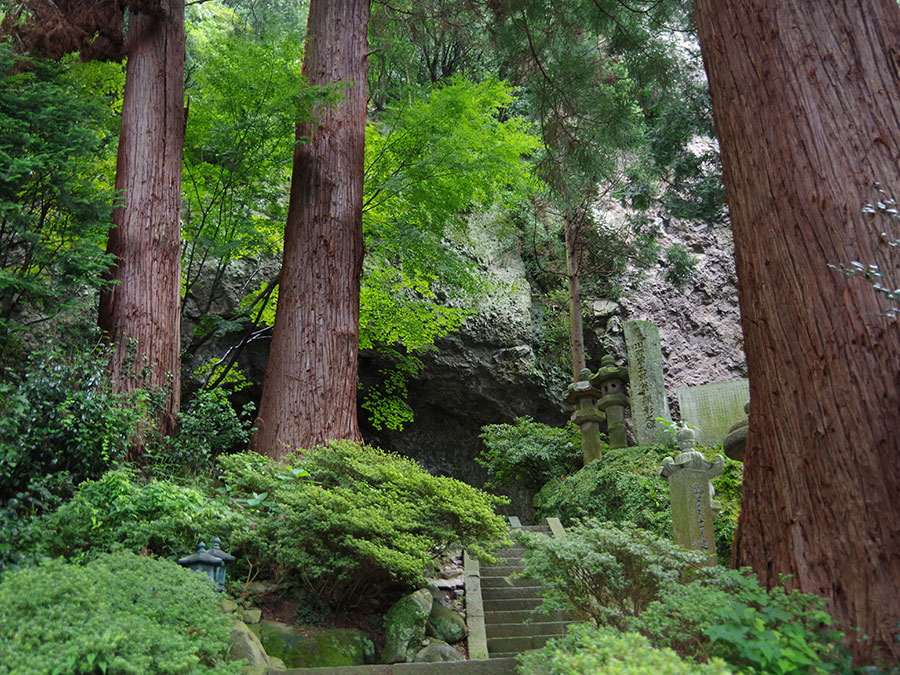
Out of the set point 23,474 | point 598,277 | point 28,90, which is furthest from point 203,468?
point 598,277

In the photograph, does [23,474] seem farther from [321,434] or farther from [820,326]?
[820,326]

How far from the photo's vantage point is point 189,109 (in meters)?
8.51

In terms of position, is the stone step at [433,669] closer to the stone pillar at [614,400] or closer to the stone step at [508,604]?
the stone step at [508,604]

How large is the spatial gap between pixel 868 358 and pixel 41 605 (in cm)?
405

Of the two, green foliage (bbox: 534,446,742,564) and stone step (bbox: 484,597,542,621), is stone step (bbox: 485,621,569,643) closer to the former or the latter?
stone step (bbox: 484,597,542,621)

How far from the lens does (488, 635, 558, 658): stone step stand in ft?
19.9

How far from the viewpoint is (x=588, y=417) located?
458 inches

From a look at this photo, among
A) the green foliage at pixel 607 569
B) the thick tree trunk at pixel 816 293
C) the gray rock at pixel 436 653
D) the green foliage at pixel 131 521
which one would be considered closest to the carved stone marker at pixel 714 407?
the gray rock at pixel 436 653

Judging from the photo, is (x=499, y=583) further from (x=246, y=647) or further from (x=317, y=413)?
(x=246, y=647)

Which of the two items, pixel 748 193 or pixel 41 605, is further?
pixel 748 193

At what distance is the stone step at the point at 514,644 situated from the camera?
606 cm

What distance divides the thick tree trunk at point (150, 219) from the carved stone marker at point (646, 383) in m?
7.01

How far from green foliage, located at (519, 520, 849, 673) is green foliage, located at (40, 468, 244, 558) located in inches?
90.1

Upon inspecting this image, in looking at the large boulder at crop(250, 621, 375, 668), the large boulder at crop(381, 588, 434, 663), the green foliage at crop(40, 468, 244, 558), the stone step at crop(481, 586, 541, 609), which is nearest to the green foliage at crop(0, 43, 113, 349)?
the green foliage at crop(40, 468, 244, 558)
